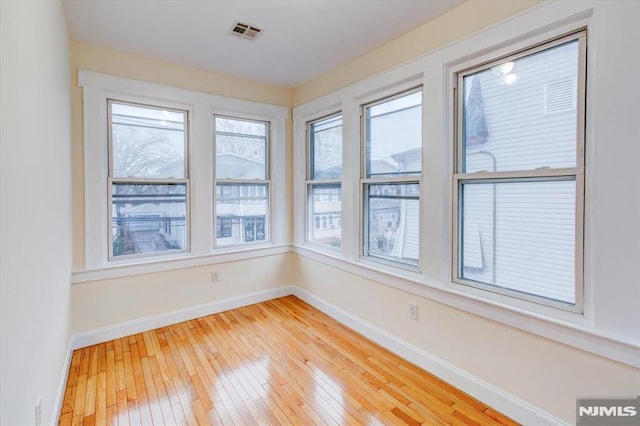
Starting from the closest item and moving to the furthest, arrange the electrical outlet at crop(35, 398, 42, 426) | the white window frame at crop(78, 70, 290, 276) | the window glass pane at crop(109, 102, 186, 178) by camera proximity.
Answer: the electrical outlet at crop(35, 398, 42, 426) < the white window frame at crop(78, 70, 290, 276) < the window glass pane at crop(109, 102, 186, 178)

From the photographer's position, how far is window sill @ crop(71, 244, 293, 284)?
276 centimetres

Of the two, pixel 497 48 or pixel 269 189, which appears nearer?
pixel 497 48

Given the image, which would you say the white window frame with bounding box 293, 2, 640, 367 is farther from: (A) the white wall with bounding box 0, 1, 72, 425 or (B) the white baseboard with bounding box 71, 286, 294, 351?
(A) the white wall with bounding box 0, 1, 72, 425

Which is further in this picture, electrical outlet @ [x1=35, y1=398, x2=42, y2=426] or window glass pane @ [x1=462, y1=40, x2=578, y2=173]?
window glass pane @ [x1=462, y1=40, x2=578, y2=173]

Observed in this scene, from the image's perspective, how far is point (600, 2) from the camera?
1.51m

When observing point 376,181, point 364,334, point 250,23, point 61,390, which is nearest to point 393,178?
point 376,181

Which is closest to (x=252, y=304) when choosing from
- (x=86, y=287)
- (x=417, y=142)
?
(x=86, y=287)

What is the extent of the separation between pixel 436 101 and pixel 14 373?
2621 millimetres

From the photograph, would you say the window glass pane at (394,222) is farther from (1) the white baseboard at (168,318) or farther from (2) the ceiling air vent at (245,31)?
(2) the ceiling air vent at (245,31)

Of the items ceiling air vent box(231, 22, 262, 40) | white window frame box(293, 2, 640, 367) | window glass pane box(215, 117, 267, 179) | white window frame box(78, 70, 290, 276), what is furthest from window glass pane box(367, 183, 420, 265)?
ceiling air vent box(231, 22, 262, 40)

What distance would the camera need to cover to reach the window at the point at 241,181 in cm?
353

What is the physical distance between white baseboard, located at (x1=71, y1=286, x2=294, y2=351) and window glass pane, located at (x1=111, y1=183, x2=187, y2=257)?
0.65 m

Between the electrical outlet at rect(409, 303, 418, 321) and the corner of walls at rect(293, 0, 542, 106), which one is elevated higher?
the corner of walls at rect(293, 0, 542, 106)

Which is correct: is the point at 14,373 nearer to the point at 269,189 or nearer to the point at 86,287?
the point at 86,287
